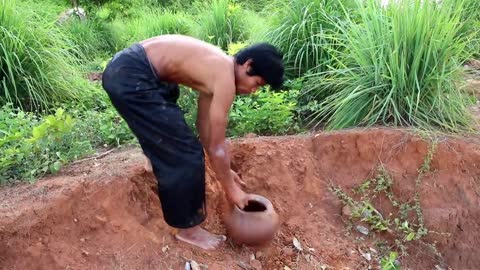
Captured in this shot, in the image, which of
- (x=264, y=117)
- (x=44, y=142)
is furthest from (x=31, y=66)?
(x=264, y=117)

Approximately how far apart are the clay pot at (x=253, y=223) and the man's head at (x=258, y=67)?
0.76 meters

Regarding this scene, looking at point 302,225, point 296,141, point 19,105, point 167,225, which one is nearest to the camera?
point 167,225

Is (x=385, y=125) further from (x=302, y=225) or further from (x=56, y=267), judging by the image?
(x=56, y=267)

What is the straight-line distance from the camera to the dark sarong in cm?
315

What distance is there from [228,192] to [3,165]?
1.39 meters

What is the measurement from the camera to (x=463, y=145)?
429cm

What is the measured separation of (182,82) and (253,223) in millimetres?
904

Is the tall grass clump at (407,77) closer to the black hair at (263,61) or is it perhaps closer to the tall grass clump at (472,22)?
the tall grass clump at (472,22)

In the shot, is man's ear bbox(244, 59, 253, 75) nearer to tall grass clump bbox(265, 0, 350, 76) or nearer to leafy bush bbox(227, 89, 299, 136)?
leafy bush bbox(227, 89, 299, 136)

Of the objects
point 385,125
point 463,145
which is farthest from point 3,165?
point 463,145

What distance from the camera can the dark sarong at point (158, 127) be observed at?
3148mm

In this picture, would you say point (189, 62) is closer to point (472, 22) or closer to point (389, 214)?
point (389, 214)

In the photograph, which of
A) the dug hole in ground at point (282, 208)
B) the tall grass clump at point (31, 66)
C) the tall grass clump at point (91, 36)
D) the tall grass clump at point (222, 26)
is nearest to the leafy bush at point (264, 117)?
the dug hole in ground at point (282, 208)

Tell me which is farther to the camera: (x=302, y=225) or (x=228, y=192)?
(x=302, y=225)
